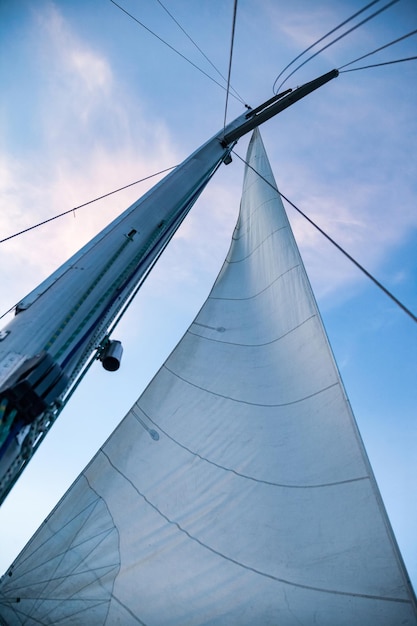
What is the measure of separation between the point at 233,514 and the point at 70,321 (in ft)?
7.26

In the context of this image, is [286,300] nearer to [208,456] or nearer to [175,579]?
[208,456]

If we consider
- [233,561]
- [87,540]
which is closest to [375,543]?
[233,561]

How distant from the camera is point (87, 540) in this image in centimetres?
293

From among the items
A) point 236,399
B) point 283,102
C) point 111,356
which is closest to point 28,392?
point 111,356

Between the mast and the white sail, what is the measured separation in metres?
1.63

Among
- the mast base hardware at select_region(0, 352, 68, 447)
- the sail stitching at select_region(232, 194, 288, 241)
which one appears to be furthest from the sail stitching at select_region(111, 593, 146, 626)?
the sail stitching at select_region(232, 194, 288, 241)

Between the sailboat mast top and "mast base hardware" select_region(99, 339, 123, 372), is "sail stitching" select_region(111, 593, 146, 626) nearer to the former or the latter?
"mast base hardware" select_region(99, 339, 123, 372)

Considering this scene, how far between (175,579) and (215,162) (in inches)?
179

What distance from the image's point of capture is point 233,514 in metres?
2.74

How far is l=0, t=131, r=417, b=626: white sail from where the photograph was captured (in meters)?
2.10

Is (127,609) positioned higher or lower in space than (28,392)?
lower

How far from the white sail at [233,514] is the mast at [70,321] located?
1.63 m

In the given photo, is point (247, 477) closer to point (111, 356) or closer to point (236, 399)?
point (236, 399)

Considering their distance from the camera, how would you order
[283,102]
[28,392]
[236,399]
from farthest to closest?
[283,102] → [236,399] → [28,392]
